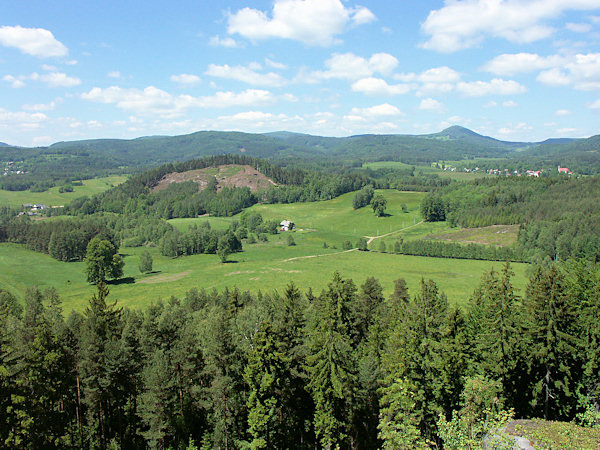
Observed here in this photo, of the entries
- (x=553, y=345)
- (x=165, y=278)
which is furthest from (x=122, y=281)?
(x=553, y=345)

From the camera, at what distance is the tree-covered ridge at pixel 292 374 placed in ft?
92.9

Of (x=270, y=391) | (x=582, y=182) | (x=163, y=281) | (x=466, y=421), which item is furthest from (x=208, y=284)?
(x=582, y=182)

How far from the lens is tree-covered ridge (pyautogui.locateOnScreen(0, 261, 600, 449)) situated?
2833 cm

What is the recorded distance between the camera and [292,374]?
34.3 meters

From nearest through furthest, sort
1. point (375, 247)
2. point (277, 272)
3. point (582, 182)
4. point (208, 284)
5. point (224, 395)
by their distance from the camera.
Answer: point (224, 395) < point (208, 284) < point (277, 272) < point (375, 247) < point (582, 182)

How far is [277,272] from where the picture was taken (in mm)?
112750

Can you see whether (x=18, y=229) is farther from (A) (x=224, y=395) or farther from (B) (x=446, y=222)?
(B) (x=446, y=222)

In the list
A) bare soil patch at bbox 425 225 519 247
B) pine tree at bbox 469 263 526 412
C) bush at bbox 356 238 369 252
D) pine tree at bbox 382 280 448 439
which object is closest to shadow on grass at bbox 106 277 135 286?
bush at bbox 356 238 369 252

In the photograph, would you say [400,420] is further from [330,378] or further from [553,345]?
[553,345]

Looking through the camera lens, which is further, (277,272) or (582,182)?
(582,182)

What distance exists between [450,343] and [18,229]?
171m

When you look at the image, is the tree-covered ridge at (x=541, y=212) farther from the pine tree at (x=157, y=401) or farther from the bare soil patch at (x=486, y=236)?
the pine tree at (x=157, y=401)

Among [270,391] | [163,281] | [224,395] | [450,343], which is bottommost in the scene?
[163,281]

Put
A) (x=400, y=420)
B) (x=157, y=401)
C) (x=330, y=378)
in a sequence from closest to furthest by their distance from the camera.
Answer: (x=400, y=420), (x=330, y=378), (x=157, y=401)
